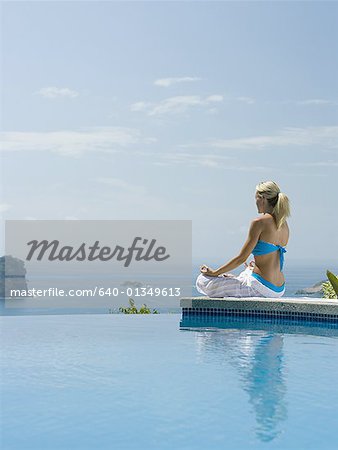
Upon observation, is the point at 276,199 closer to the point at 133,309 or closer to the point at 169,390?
the point at 169,390

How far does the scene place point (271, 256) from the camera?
786 cm

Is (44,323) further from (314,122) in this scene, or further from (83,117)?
(314,122)

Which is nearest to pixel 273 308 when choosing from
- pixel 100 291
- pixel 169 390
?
pixel 169 390

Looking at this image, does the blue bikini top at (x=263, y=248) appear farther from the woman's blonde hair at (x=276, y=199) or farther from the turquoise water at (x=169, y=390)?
the turquoise water at (x=169, y=390)

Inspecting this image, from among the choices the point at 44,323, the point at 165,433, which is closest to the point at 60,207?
the point at 44,323

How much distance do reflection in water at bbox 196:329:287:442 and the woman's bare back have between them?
3.13 feet

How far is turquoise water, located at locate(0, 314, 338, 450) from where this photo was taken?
3.28 m

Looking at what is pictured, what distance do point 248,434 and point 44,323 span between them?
536 cm

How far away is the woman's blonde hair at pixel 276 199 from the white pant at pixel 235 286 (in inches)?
33.4

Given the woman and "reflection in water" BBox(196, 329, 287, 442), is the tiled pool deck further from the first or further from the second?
"reflection in water" BBox(196, 329, 287, 442)

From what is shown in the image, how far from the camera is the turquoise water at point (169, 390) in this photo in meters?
3.28

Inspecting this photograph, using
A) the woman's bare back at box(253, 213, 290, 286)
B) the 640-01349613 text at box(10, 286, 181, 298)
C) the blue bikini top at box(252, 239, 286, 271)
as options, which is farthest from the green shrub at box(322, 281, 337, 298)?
the blue bikini top at box(252, 239, 286, 271)

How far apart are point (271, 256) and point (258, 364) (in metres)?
2.86

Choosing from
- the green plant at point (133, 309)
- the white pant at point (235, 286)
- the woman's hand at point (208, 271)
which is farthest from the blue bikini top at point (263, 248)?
the green plant at point (133, 309)
